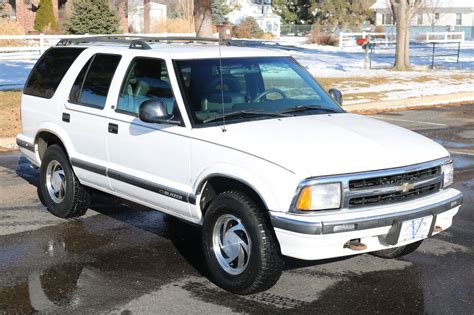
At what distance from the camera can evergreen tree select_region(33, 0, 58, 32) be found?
4062cm

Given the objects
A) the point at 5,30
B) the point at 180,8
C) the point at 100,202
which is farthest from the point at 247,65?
the point at 180,8

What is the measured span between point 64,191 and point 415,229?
3693mm

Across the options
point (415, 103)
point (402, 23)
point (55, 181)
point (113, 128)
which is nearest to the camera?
point (113, 128)

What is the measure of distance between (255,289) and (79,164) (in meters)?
2.49

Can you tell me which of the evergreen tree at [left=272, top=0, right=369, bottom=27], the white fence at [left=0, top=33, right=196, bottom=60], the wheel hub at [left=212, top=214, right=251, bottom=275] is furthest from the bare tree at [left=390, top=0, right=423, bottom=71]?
the evergreen tree at [left=272, top=0, right=369, bottom=27]

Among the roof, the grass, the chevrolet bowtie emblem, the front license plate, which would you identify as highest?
the roof

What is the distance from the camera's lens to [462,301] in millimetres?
4812

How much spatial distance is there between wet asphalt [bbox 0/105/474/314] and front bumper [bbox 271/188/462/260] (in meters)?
0.44

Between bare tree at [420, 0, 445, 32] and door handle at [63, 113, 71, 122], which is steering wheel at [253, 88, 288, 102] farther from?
bare tree at [420, 0, 445, 32]

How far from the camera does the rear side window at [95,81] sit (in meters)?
6.28

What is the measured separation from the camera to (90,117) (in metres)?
6.31

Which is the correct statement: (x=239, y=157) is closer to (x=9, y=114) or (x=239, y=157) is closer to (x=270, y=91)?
(x=270, y=91)

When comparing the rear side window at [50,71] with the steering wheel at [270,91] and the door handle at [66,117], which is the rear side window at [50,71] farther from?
the steering wheel at [270,91]

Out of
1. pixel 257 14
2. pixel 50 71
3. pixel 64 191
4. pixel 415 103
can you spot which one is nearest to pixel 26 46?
pixel 415 103
